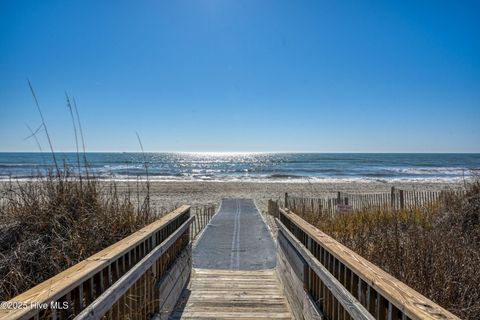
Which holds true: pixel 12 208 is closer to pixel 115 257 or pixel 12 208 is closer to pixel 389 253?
pixel 115 257

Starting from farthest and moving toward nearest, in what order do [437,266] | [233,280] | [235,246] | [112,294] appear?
1. [235,246]
2. [233,280]
3. [437,266]
4. [112,294]

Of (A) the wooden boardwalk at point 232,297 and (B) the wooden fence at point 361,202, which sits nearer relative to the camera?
(A) the wooden boardwalk at point 232,297

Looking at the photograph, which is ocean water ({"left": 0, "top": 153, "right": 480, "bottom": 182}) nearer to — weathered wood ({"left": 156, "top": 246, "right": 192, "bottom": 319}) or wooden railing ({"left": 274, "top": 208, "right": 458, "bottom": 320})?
weathered wood ({"left": 156, "top": 246, "right": 192, "bottom": 319})

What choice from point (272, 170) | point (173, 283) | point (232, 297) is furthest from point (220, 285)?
point (272, 170)

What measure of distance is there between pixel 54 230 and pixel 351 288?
2.49 m

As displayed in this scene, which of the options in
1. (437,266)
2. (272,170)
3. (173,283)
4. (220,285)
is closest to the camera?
(437,266)

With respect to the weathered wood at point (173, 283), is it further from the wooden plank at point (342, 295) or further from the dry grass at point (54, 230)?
the wooden plank at point (342, 295)

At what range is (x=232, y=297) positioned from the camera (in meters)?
3.83

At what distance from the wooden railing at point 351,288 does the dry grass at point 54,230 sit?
193 centimetres

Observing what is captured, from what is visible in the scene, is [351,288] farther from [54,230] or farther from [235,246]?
[235,246]

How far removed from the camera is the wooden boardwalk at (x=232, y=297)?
132 inches

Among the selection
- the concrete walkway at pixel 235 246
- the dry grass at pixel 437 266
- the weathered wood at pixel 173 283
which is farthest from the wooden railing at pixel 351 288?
the concrete walkway at pixel 235 246

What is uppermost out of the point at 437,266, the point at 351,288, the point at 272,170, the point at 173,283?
the point at 351,288

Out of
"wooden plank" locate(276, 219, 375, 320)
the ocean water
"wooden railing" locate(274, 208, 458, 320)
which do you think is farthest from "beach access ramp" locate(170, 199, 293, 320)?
the ocean water
